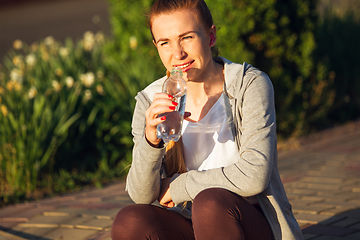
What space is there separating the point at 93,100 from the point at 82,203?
5.39 ft

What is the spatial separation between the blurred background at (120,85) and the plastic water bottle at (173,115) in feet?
7.11

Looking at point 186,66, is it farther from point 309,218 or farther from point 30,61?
point 30,61

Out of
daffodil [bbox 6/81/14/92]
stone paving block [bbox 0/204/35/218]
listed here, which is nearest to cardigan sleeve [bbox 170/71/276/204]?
stone paving block [bbox 0/204/35/218]

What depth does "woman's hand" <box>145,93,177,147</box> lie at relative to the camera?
1.90 metres

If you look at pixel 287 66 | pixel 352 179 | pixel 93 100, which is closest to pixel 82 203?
pixel 93 100

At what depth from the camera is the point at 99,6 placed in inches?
669

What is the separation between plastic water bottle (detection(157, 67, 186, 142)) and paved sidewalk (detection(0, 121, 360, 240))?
1.19m

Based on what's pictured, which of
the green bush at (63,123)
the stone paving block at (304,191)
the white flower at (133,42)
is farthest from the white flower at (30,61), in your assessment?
the stone paving block at (304,191)

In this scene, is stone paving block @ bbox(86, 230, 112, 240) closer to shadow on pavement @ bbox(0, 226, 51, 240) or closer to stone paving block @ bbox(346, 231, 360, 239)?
shadow on pavement @ bbox(0, 226, 51, 240)

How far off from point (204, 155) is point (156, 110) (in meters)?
0.44

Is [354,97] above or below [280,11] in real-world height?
below

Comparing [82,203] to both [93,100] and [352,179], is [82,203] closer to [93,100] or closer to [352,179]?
[93,100]

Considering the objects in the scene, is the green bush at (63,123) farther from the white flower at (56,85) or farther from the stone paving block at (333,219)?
the stone paving block at (333,219)

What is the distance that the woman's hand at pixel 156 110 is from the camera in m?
1.90
